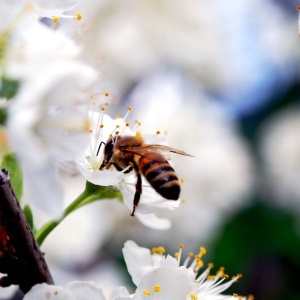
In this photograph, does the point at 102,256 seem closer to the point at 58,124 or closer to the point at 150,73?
the point at 150,73

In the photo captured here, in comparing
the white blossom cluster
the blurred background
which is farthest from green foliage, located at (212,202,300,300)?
the white blossom cluster

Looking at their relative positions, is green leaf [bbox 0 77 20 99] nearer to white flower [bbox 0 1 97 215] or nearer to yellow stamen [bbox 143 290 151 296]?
white flower [bbox 0 1 97 215]

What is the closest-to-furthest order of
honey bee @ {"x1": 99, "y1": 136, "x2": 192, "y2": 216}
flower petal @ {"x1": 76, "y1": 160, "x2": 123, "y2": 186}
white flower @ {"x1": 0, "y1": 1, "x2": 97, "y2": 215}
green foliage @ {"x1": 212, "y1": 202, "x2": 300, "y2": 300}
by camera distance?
1. white flower @ {"x1": 0, "y1": 1, "x2": 97, "y2": 215}
2. flower petal @ {"x1": 76, "y1": 160, "x2": 123, "y2": 186}
3. honey bee @ {"x1": 99, "y1": 136, "x2": 192, "y2": 216}
4. green foliage @ {"x1": 212, "y1": 202, "x2": 300, "y2": 300}

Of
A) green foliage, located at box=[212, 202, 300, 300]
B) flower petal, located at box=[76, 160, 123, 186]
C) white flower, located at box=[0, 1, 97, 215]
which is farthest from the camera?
green foliage, located at box=[212, 202, 300, 300]

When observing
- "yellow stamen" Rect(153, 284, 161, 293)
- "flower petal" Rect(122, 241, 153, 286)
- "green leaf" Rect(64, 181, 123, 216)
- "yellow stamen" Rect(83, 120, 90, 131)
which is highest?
"yellow stamen" Rect(83, 120, 90, 131)

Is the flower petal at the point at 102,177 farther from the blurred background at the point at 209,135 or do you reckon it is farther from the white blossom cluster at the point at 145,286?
the blurred background at the point at 209,135

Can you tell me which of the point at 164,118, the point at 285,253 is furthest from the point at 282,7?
the point at 285,253
